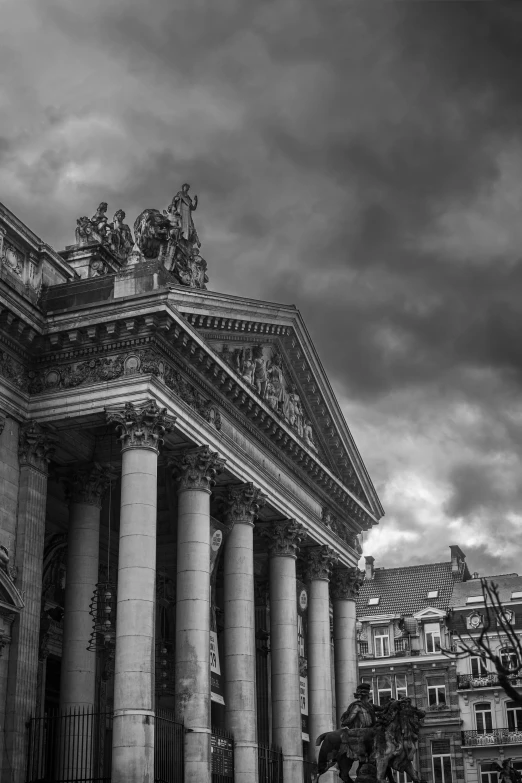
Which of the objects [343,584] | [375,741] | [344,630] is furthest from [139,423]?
[344,630]

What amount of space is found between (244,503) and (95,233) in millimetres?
11852

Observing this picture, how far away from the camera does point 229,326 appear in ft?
124

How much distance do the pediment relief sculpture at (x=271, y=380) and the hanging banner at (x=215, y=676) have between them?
8773mm

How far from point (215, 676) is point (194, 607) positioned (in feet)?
11.1

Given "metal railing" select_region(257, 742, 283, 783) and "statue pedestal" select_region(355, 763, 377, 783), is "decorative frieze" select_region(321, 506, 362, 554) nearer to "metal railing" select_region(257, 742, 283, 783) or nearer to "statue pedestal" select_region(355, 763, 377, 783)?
"metal railing" select_region(257, 742, 283, 783)

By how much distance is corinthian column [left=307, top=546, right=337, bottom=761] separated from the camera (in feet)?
147

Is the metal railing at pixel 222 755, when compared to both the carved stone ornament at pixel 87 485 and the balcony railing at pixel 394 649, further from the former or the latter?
the balcony railing at pixel 394 649

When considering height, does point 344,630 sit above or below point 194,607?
above

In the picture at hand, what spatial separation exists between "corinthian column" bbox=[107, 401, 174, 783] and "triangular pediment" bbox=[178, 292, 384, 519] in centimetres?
465

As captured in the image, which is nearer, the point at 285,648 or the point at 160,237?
the point at 160,237

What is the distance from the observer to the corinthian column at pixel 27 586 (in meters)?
29.7

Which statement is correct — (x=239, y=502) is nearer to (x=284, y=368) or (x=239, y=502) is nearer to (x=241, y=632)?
(x=241, y=632)

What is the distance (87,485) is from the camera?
36.6 metres

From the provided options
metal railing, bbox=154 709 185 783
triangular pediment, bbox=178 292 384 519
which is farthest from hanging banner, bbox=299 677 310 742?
metal railing, bbox=154 709 185 783
